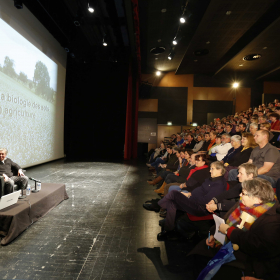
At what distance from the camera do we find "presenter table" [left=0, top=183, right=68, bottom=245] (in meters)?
2.10

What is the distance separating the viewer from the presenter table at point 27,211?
6.88ft

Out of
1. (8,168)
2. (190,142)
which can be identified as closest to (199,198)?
(8,168)

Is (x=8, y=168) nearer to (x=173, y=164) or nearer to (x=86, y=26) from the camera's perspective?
(x=173, y=164)

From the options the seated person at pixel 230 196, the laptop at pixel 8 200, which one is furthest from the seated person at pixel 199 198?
the laptop at pixel 8 200

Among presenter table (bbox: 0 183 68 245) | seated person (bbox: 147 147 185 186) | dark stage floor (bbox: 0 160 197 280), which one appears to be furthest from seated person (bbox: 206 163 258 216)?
presenter table (bbox: 0 183 68 245)

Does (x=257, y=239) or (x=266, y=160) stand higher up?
(x=266, y=160)

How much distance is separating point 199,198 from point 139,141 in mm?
8956

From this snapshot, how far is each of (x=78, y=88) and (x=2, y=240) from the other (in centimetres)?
786

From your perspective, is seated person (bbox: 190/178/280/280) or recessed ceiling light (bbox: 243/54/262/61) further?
recessed ceiling light (bbox: 243/54/262/61)

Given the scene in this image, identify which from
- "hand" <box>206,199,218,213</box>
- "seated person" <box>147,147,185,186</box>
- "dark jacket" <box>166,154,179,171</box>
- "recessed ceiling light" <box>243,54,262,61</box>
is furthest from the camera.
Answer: "recessed ceiling light" <box>243,54,262,61</box>

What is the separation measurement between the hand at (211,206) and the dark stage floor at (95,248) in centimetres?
44

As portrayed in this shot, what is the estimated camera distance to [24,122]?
17.3 feet

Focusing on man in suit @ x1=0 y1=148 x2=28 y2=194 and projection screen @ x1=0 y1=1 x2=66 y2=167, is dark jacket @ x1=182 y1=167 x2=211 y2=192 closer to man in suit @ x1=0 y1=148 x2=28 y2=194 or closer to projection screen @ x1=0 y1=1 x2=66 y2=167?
man in suit @ x1=0 y1=148 x2=28 y2=194

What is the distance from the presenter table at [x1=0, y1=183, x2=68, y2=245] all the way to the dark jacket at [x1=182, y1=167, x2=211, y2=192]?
1.87m
